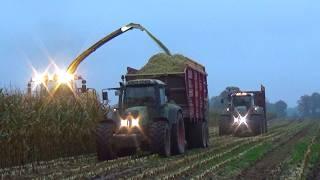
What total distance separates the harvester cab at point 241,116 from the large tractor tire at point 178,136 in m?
13.1

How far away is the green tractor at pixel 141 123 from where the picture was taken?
16609mm

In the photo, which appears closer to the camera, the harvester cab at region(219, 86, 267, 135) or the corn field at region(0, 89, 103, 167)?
the corn field at region(0, 89, 103, 167)

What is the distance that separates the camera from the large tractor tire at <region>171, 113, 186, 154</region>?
58.5ft

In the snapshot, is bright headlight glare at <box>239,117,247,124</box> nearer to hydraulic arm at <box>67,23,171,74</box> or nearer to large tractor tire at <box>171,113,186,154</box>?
hydraulic arm at <box>67,23,171,74</box>

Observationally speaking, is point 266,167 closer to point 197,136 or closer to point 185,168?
point 185,168

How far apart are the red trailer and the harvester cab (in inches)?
342

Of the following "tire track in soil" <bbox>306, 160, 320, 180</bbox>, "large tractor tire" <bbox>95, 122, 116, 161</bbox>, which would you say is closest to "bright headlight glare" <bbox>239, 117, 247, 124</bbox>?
"large tractor tire" <bbox>95, 122, 116, 161</bbox>

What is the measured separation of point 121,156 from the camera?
18.1 m

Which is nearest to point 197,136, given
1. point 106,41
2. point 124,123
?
point 124,123

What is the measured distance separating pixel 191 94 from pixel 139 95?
2.97 metres

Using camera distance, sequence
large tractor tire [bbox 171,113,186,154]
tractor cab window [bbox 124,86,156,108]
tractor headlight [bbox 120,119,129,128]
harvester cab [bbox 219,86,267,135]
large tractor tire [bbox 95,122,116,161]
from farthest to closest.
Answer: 1. harvester cab [bbox 219,86,267,135]
2. large tractor tire [bbox 171,113,186,154]
3. tractor cab window [bbox 124,86,156,108]
4. tractor headlight [bbox 120,119,129,128]
5. large tractor tire [bbox 95,122,116,161]

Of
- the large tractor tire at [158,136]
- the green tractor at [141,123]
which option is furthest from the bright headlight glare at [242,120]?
the large tractor tire at [158,136]

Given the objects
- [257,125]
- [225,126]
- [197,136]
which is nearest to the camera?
[197,136]

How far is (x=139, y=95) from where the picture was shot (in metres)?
17.7
